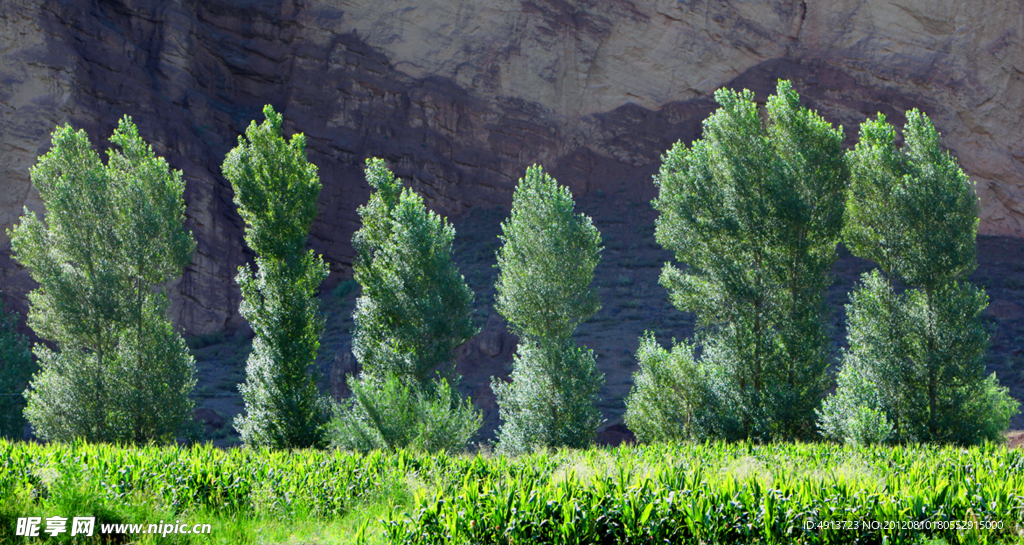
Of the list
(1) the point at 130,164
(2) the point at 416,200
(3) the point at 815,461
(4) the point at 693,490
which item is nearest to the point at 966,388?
(3) the point at 815,461

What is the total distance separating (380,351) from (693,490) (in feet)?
42.5

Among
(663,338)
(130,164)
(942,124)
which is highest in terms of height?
(942,124)

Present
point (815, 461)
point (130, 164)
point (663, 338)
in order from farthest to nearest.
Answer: point (663, 338), point (130, 164), point (815, 461)

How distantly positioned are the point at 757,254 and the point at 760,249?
0.16m

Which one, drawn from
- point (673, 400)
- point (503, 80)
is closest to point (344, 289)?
point (503, 80)

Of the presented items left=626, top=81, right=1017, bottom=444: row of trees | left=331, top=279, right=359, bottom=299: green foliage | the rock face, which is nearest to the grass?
left=626, top=81, right=1017, bottom=444: row of trees

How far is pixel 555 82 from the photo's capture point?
148 ft

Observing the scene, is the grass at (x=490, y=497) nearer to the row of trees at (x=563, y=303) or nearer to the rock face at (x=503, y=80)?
the row of trees at (x=563, y=303)

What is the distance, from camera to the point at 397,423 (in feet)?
51.0

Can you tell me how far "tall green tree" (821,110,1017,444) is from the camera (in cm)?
1586

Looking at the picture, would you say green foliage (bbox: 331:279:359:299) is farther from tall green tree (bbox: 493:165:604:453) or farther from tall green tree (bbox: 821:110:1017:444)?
tall green tree (bbox: 821:110:1017:444)

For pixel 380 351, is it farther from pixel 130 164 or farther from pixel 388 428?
pixel 130 164

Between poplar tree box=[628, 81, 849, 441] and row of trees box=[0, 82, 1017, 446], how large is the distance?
0.18ft

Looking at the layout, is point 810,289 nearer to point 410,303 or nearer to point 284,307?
point 410,303
